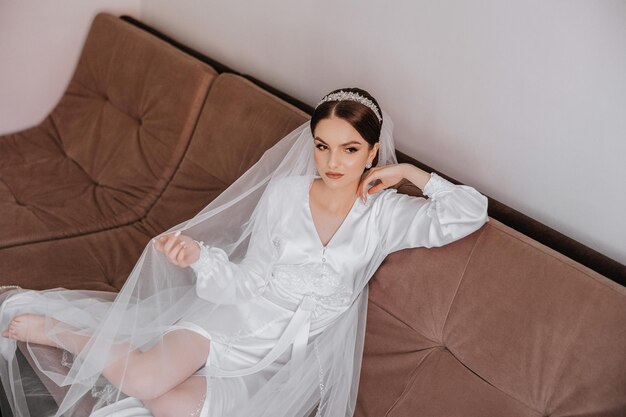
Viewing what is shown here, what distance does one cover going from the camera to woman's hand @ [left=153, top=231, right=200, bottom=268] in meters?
1.75

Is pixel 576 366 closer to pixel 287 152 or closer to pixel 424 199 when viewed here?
pixel 424 199

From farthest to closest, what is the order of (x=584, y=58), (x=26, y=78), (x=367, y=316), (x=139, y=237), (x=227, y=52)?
1. (x=26, y=78)
2. (x=227, y=52)
3. (x=139, y=237)
4. (x=367, y=316)
5. (x=584, y=58)

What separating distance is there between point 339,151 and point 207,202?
860 millimetres

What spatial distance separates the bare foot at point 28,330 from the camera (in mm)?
1818

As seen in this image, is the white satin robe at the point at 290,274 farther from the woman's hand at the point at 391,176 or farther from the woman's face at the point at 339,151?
the woman's face at the point at 339,151

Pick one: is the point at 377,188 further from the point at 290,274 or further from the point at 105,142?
the point at 105,142

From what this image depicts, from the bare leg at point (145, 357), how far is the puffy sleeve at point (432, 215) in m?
0.64

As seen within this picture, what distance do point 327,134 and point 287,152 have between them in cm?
34

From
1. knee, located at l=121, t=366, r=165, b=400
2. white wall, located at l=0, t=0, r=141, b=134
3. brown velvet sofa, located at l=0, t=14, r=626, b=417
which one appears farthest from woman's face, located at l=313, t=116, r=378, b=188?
white wall, located at l=0, t=0, r=141, b=134

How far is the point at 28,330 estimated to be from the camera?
182cm

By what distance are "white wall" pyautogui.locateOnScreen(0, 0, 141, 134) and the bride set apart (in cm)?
151

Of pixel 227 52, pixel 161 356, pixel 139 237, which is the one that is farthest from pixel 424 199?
pixel 227 52

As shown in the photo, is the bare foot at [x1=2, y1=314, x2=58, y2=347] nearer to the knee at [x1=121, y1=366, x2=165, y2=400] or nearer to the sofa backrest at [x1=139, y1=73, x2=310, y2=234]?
the knee at [x1=121, y1=366, x2=165, y2=400]

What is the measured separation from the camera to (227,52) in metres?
2.96
